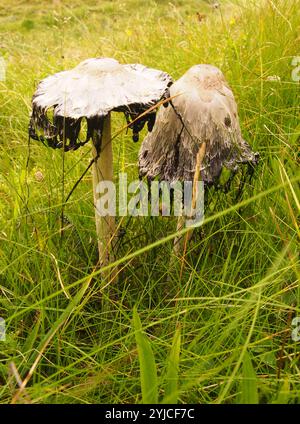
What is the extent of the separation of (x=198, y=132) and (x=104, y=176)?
266 mm

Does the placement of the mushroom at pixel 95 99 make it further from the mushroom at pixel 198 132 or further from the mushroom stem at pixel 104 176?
the mushroom at pixel 198 132

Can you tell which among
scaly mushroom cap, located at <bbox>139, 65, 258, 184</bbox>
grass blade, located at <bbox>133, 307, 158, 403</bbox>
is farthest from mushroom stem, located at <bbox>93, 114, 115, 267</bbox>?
grass blade, located at <bbox>133, 307, 158, 403</bbox>

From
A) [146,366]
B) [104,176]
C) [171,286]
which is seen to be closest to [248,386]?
[146,366]

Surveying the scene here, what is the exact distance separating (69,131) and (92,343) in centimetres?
52

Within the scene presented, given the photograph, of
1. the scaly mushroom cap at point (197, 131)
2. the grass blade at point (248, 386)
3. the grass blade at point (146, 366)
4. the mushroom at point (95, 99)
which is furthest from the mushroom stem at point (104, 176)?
the grass blade at point (248, 386)

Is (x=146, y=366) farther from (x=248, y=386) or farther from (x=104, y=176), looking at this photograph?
(x=104, y=176)

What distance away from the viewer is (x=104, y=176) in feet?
3.97

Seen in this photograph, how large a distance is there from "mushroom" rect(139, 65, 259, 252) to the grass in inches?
5.9

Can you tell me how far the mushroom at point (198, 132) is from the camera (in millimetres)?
1191

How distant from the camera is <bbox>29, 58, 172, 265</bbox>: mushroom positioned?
96cm

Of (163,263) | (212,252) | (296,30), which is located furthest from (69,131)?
(296,30)

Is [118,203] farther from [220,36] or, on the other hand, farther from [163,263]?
[220,36]

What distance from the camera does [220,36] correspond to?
250 centimetres

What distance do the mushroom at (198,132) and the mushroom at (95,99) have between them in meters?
0.14
